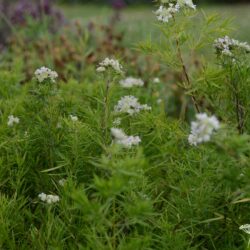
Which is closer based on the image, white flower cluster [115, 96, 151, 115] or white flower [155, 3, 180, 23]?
white flower [155, 3, 180, 23]

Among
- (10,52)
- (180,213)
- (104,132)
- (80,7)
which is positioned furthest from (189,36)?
(80,7)

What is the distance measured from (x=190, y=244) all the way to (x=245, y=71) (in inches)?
19.7

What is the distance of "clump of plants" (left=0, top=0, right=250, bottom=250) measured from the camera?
1.43m

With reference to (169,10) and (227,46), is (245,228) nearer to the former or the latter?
(227,46)

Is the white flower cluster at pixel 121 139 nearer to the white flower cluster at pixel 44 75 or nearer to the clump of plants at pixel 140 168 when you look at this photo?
the clump of plants at pixel 140 168

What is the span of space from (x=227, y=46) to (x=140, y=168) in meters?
0.46

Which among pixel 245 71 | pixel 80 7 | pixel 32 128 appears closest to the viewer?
pixel 245 71

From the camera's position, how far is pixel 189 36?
5.57ft

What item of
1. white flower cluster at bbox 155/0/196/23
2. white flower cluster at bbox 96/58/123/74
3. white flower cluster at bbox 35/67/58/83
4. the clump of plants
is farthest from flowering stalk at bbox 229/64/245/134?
white flower cluster at bbox 35/67/58/83

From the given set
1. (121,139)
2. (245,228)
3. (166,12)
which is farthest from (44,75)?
(245,228)

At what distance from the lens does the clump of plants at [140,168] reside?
1.43m

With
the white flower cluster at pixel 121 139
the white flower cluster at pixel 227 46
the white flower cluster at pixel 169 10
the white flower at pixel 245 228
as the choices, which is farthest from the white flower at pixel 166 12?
the white flower at pixel 245 228

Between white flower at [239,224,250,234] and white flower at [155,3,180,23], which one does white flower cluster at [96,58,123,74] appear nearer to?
white flower at [155,3,180,23]

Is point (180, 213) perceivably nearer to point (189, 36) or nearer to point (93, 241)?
point (93, 241)
